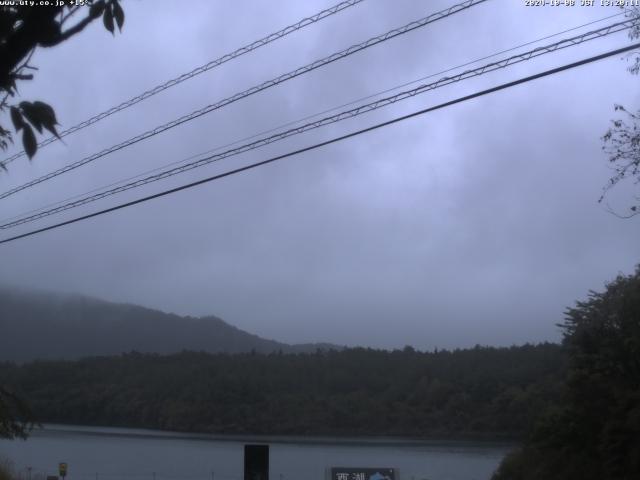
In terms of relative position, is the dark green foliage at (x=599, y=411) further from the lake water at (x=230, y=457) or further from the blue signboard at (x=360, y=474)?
the lake water at (x=230, y=457)

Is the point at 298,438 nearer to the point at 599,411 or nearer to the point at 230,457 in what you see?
the point at 230,457

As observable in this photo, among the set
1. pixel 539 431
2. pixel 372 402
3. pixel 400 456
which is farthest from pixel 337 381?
pixel 539 431

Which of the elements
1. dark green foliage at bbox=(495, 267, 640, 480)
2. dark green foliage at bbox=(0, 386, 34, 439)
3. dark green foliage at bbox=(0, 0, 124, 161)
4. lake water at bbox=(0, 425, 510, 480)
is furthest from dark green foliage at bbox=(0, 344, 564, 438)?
dark green foliage at bbox=(0, 0, 124, 161)

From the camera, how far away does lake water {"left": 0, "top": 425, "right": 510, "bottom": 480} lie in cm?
2758

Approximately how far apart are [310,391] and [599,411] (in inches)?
731

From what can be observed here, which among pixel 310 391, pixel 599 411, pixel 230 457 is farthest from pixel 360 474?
pixel 310 391

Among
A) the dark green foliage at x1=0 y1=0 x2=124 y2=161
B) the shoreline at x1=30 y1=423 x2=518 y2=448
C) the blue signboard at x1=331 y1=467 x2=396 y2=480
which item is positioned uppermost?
the dark green foliage at x1=0 y1=0 x2=124 y2=161

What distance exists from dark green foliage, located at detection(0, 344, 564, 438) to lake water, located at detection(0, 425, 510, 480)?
1.08 metres

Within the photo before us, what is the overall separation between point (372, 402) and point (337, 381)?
2741mm

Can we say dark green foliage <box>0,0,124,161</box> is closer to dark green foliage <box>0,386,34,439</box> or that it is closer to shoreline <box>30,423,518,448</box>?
dark green foliage <box>0,386,34,439</box>

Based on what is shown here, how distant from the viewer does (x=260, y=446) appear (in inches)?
696

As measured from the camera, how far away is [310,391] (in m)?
36.3

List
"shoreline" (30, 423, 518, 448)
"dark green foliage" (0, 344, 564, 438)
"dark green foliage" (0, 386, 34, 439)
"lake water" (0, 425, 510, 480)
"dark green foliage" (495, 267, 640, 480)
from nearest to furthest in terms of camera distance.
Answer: "dark green foliage" (0, 386, 34, 439) → "dark green foliage" (495, 267, 640, 480) → "lake water" (0, 425, 510, 480) → "shoreline" (30, 423, 518, 448) → "dark green foliage" (0, 344, 564, 438)

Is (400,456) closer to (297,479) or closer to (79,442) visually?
(297,479)
